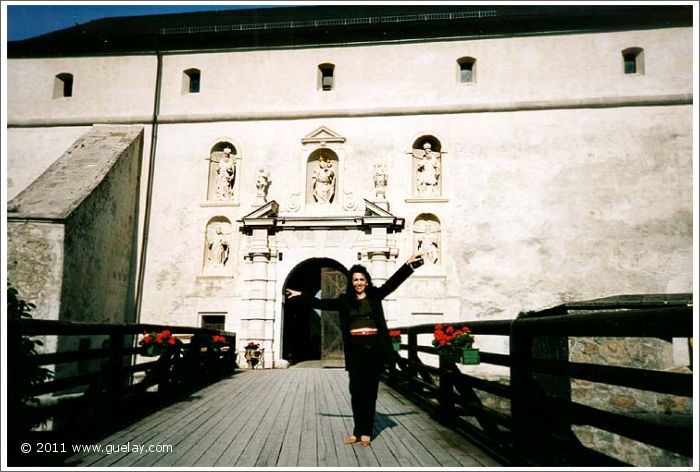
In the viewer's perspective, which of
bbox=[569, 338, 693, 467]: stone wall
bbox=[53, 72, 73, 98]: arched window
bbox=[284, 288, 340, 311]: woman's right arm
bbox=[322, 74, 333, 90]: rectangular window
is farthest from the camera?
bbox=[53, 72, 73, 98]: arched window

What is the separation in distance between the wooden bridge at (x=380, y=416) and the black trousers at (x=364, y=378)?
0.82ft

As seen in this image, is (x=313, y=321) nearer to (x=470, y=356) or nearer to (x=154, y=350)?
(x=154, y=350)

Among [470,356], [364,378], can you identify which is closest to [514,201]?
[470,356]

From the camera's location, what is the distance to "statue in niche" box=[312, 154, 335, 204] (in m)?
15.9

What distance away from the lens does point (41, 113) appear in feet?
56.8

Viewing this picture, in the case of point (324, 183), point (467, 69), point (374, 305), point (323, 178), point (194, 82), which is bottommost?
point (374, 305)

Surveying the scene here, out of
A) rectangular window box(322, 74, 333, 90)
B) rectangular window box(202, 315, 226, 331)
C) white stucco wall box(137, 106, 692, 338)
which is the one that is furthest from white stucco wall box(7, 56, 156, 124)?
rectangular window box(202, 315, 226, 331)

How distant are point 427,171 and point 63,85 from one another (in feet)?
41.7

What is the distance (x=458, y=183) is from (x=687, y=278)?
6.64m

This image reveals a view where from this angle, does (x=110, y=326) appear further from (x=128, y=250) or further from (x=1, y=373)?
(x=128, y=250)

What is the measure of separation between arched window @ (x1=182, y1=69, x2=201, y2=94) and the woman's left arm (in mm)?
14362

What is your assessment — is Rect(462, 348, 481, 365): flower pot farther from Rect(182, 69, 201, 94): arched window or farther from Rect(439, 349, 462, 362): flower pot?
Rect(182, 69, 201, 94): arched window

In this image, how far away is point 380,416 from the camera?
21.1 ft

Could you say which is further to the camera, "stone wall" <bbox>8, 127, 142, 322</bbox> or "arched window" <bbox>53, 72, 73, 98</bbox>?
"arched window" <bbox>53, 72, 73, 98</bbox>
